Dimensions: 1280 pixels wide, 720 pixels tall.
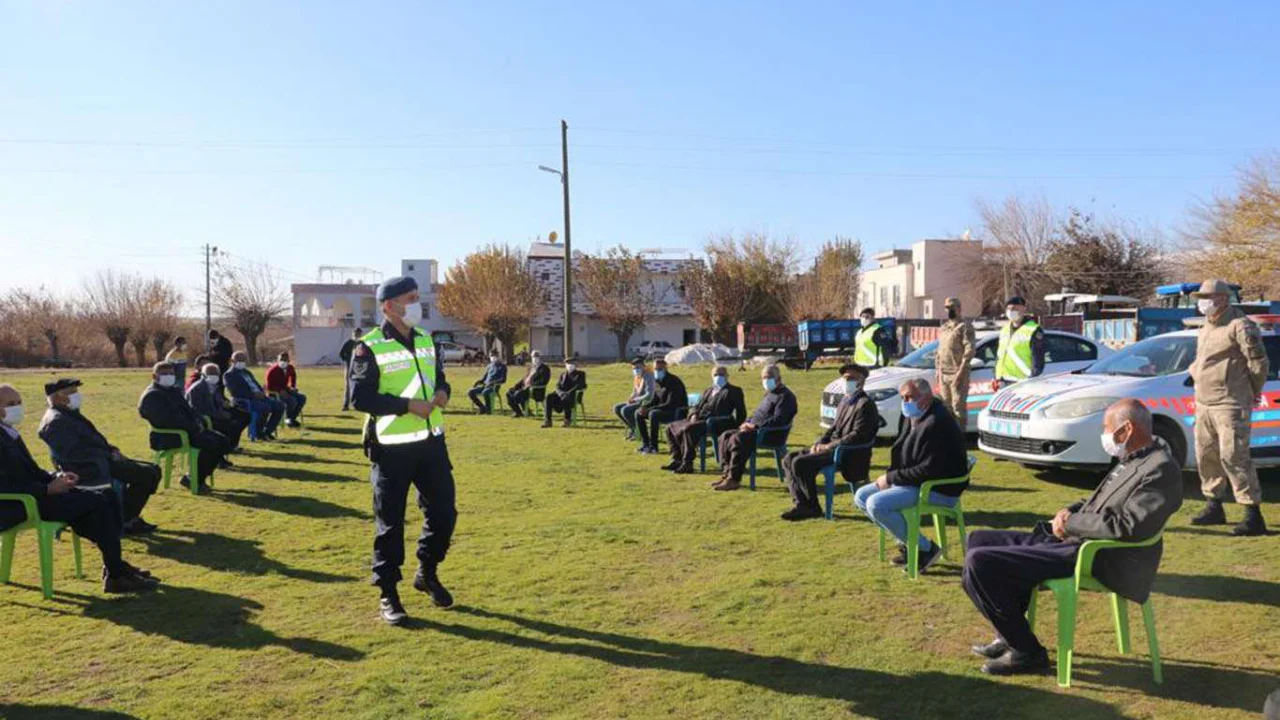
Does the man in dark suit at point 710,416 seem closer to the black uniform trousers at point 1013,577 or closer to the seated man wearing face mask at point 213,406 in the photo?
the seated man wearing face mask at point 213,406

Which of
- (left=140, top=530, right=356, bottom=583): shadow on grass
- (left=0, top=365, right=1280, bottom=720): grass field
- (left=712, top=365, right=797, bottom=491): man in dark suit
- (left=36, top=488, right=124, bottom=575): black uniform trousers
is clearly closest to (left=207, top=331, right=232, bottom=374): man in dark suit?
(left=0, top=365, right=1280, bottom=720): grass field

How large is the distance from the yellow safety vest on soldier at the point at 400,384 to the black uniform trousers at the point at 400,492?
0.23 feet

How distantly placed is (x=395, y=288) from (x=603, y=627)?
93.4 inches

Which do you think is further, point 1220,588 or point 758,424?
point 758,424

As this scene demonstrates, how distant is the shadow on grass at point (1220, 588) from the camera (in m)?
5.66

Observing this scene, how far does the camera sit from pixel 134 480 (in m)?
7.83

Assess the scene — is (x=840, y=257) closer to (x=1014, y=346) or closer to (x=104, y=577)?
(x=1014, y=346)

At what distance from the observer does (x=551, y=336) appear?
66.2 m

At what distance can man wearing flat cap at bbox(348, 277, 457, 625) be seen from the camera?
211 inches

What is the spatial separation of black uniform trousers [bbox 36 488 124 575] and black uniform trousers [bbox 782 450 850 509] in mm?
5297

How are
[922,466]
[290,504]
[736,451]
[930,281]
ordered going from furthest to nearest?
[930,281] → [736,451] → [290,504] → [922,466]

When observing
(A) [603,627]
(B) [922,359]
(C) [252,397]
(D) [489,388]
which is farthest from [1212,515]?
(D) [489,388]

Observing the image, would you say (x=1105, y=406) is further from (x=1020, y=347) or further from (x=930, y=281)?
(x=930, y=281)

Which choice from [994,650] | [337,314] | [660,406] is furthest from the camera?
[337,314]
